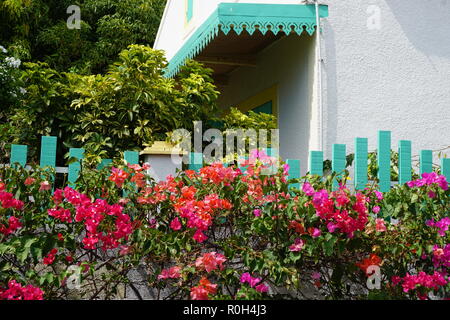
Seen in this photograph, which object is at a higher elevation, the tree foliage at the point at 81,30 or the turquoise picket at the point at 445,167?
the tree foliage at the point at 81,30

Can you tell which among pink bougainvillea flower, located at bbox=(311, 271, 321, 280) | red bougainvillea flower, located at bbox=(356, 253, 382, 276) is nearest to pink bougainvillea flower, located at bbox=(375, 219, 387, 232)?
red bougainvillea flower, located at bbox=(356, 253, 382, 276)

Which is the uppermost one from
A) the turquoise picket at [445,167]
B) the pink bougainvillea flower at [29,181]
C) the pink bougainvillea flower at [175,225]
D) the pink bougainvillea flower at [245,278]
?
the turquoise picket at [445,167]

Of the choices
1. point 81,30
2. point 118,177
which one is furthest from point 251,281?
point 81,30

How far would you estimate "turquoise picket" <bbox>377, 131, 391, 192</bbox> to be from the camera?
445 cm

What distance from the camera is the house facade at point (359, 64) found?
6.20 metres

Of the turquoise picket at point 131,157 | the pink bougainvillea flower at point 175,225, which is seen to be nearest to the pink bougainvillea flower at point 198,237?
the pink bougainvillea flower at point 175,225

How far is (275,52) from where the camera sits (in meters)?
7.72

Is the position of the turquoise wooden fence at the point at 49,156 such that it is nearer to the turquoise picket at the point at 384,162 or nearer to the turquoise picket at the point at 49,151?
the turquoise picket at the point at 49,151

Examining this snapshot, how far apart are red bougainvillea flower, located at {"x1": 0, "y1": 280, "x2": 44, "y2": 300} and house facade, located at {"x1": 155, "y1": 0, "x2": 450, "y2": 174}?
374 centimetres

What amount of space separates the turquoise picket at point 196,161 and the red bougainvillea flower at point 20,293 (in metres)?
1.55

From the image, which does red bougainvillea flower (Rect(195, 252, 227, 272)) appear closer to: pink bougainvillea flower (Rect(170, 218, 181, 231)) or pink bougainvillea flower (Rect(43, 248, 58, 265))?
pink bougainvillea flower (Rect(170, 218, 181, 231))

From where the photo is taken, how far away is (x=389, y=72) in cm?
644
